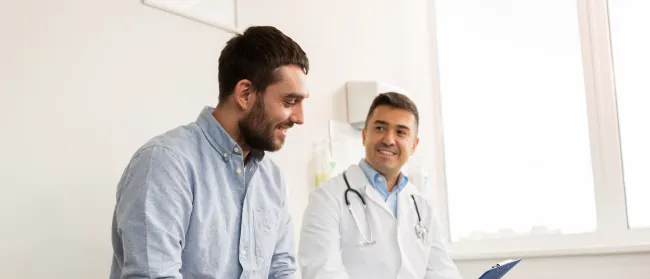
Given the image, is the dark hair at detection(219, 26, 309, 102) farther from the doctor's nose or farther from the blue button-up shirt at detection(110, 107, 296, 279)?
the doctor's nose

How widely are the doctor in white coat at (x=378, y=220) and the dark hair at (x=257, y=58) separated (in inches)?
28.9

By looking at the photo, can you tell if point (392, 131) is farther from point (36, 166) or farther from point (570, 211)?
point (570, 211)

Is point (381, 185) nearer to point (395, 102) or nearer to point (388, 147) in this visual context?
point (388, 147)

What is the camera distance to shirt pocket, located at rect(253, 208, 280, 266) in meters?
1.58

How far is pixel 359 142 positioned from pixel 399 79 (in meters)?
0.49

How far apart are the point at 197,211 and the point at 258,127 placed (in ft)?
0.79

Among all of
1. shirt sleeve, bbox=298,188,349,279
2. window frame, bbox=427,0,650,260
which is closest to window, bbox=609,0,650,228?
window frame, bbox=427,0,650,260

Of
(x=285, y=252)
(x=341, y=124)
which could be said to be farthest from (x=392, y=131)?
(x=285, y=252)

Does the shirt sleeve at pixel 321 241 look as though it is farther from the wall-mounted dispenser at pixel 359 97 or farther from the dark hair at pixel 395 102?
the wall-mounted dispenser at pixel 359 97

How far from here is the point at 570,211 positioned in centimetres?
335

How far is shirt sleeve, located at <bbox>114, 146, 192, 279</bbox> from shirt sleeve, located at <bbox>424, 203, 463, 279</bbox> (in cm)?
121

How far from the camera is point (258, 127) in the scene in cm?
155

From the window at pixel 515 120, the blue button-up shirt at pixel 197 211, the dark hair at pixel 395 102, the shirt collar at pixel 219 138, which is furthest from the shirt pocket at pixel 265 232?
the window at pixel 515 120

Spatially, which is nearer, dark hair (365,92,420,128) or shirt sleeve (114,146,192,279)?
shirt sleeve (114,146,192,279)
